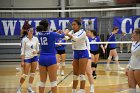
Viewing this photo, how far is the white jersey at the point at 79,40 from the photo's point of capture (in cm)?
721

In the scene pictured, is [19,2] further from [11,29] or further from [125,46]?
[125,46]

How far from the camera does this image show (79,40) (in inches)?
289

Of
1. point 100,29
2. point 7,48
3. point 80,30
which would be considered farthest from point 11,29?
point 80,30

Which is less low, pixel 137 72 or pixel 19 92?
pixel 137 72

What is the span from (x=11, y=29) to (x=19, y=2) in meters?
4.80

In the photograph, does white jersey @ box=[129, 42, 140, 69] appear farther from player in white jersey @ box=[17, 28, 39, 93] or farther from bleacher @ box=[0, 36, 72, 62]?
bleacher @ box=[0, 36, 72, 62]

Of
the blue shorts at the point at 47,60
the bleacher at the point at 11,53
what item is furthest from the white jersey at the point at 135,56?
the bleacher at the point at 11,53

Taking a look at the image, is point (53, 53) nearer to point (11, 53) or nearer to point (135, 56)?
point (135, 56)

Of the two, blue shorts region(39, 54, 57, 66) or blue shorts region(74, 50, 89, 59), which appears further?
blue shorts region(74, 50, 89, 59)

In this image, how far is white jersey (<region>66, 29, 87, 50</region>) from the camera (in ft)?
23.7

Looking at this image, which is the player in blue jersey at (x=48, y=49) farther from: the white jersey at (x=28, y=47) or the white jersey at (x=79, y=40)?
the white jersey at (x=28, y=47)

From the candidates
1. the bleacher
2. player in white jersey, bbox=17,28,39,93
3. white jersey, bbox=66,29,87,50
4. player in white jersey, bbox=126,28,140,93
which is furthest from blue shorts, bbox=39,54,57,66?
the bleacher

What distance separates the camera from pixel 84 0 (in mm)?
21125

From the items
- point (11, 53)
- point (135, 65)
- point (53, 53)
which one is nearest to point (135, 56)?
point (135, 65)
